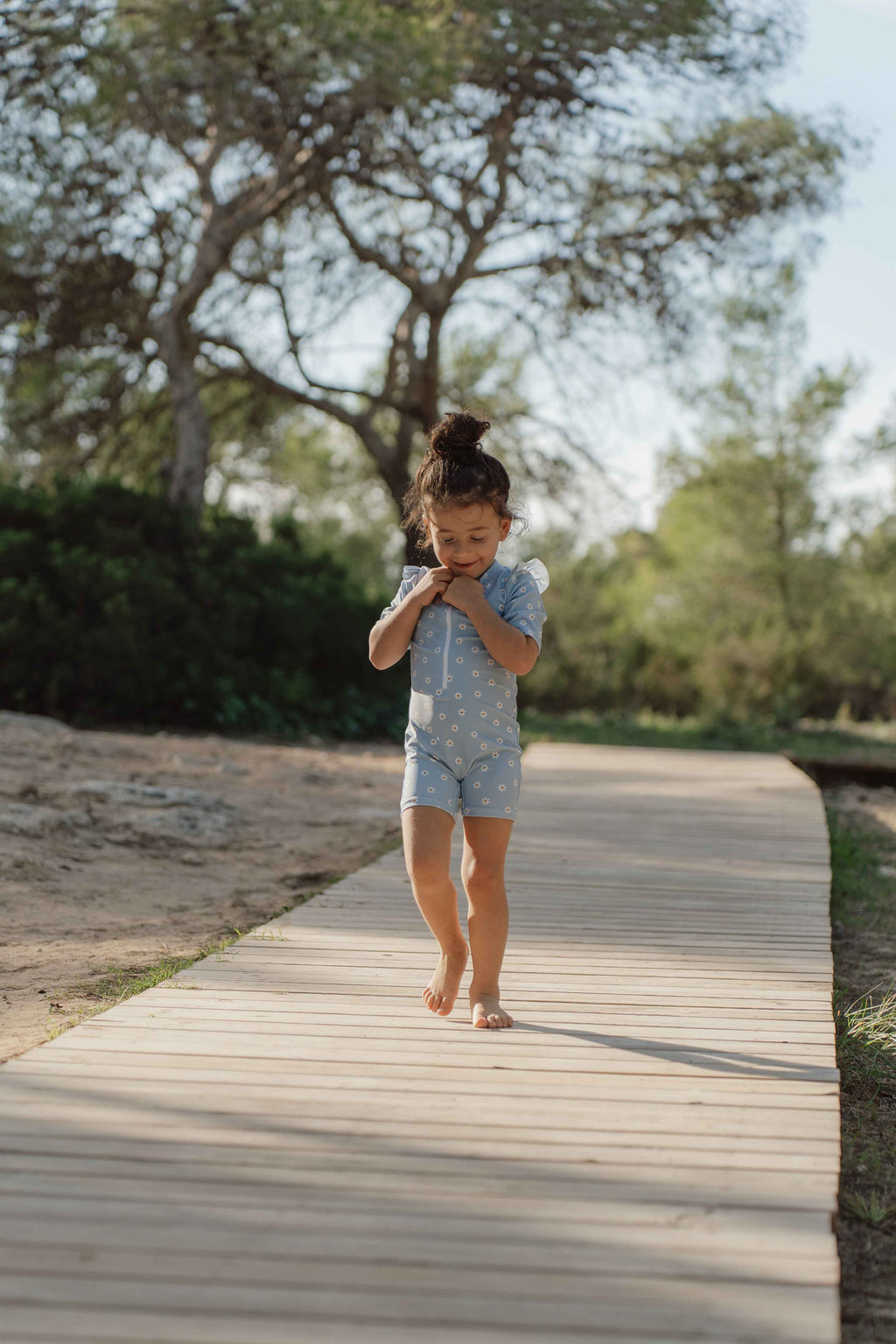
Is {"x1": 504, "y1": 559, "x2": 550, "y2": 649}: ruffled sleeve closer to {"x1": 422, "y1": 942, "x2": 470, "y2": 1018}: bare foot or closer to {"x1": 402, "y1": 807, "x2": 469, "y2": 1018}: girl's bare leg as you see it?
{"x1": 402, "y1": 807, "x2": 469, "y2": 1018}: girl's bare leg

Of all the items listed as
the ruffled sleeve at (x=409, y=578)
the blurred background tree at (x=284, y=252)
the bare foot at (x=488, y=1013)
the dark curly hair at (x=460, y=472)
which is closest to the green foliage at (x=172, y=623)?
the blurred background tree at (x=284, y=252)

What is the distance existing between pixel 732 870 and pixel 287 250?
37.2 ft

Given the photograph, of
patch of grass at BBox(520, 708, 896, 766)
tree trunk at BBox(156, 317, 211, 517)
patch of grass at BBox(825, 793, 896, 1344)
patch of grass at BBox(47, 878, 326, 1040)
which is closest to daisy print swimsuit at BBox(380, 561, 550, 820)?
patch of grass at BBox(47, 878, 326, 1040)

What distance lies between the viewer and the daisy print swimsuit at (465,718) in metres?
3.17

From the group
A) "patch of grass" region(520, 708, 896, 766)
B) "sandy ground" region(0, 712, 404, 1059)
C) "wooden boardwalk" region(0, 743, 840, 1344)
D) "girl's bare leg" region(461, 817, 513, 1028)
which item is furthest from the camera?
"patch of grass" region(520, 708, 896, 766)

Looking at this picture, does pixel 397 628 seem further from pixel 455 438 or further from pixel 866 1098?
pixel 866 1098

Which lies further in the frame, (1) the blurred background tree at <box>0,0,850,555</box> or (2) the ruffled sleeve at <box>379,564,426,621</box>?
(1) the blurred background tree at <box>0,0,850,555</box>

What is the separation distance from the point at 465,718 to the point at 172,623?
8.61m

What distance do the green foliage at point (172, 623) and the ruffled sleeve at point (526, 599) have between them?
7.91m

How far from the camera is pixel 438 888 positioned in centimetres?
314

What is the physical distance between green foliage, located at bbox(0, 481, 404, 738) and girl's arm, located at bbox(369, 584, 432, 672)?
785cm

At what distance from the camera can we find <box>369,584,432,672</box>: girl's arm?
10.4 ft

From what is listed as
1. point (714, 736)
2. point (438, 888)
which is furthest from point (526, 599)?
point (714, 736)

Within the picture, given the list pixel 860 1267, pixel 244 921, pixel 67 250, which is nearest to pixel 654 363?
pixel 67 250
